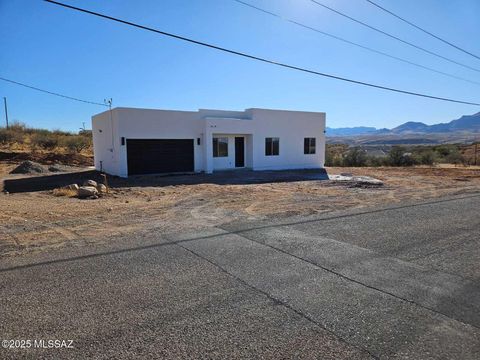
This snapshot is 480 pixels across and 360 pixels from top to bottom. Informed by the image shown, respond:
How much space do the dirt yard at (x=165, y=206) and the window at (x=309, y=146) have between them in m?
11.2

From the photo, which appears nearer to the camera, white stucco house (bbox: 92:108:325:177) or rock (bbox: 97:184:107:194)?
rock (bbox: 97:184:107:194)

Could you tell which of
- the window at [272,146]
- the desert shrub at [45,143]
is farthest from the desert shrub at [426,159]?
the desert shrub at [45,143]

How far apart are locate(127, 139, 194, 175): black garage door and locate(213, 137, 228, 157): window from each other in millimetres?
1994

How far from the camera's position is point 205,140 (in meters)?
25.0

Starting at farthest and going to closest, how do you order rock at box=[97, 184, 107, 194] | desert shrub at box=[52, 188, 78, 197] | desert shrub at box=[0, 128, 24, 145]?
1. desert shrub at box=[0, 128, 24, 145]
2. rock at box=[97, 184, 107, 194]
3. desert shrub at box=[52, 188, 78, 197]

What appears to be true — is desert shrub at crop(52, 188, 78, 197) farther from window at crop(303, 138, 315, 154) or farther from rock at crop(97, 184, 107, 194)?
window at crop(303, 138, 315, 154)

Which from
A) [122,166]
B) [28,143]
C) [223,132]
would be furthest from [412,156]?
[28,143]

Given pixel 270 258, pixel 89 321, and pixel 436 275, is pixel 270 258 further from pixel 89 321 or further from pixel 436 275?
pixel 89 321

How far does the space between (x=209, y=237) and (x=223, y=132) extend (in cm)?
1857

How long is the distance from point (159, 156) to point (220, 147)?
4.72m

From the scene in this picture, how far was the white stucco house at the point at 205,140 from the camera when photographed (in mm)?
22797

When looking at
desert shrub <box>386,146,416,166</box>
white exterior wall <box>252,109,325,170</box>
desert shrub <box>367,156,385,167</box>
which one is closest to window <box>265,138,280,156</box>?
white exterior wall <box>252,109,325,170</box>

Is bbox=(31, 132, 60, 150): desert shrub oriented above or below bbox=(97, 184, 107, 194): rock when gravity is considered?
above

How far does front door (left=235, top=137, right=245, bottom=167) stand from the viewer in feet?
90.2
